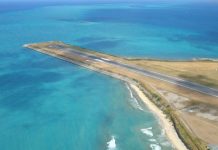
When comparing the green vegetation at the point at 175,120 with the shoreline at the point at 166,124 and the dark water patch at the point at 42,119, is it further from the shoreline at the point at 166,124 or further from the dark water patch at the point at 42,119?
the dark water patch at the point at 42,119

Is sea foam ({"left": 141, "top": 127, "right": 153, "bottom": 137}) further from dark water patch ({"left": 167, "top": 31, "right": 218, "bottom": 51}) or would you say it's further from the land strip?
dark water patch ({"left": 167, "top": 31, "right": 218, "bottom": 51})

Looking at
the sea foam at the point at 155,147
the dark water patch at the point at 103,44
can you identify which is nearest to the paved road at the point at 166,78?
the dark water patch at the point at 103,44

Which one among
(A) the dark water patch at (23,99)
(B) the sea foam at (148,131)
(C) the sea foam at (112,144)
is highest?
(A) the dark water patch at (23,99)

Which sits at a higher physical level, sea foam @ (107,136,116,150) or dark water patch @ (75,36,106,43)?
sea foam @ (107,136,116,150)

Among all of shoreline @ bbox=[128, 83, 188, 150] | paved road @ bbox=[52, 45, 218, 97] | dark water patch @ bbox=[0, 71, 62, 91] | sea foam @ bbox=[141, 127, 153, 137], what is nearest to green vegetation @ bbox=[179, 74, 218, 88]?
paved road @ bbox=[52, 45, 218, 97]

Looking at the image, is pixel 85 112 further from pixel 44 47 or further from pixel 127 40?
pixel 127 40

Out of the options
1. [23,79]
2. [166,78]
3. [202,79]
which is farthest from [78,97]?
[202,79]

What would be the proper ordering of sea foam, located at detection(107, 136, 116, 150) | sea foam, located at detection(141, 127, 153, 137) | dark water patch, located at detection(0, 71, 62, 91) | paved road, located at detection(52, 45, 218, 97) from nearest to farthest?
1. sea foam, located at detection(107, 136, 116, 150)
2. sea foam, located at detection(141, 127, 153, 137)
3. paved road, located at detection(52, 45, 218, 97)
4. dark water patch, located at detection(0, 71, 62, 91)

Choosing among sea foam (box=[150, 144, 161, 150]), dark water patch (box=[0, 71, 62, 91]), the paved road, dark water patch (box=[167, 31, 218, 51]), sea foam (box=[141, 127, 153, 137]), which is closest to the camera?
sea foam (box=[150, 144, 161, 150])

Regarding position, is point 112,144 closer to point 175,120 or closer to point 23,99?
point 175,120
